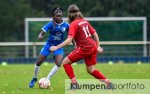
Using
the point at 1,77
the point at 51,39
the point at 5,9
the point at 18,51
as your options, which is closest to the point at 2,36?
the point at 5,9

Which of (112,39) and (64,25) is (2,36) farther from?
(64,25)

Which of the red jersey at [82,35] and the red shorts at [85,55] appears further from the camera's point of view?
the red shorts at [85,55]

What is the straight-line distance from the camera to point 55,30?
17984 millimetres

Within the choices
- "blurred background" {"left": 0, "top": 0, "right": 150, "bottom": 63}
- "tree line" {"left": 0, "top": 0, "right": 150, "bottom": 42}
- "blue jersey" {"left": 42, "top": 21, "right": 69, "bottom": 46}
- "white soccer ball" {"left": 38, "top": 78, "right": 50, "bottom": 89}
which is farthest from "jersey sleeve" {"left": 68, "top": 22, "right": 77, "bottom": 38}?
"tree line" {"left": 0, "top": 0, "right": 150, "bottom": 42}

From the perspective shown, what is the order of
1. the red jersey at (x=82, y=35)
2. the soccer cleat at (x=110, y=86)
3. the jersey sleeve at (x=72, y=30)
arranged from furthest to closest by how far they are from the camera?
the red jersey at (x=82, y=35), the soccer cleat at (x=110, y=86), the jersey sleeve at (x=72, y=30)

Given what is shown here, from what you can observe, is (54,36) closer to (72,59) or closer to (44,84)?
(44,84)

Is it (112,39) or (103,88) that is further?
(112,39)

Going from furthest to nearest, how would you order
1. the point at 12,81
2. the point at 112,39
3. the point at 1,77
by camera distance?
the point at 112,39 < the point at 1,77 < the point at 12,81

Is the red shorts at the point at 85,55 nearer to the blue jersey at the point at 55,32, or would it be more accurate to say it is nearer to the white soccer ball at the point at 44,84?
the white soccer ball at the point at 44,84

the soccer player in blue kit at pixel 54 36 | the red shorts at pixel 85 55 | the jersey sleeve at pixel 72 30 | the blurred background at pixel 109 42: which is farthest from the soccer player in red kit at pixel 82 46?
the blurred background at pixel 109 42

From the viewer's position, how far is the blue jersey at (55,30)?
58.8 feet

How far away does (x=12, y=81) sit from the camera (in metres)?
20.4

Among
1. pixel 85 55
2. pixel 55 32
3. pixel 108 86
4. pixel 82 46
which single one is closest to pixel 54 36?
pixel 55 32

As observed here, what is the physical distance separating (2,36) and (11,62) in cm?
2570
